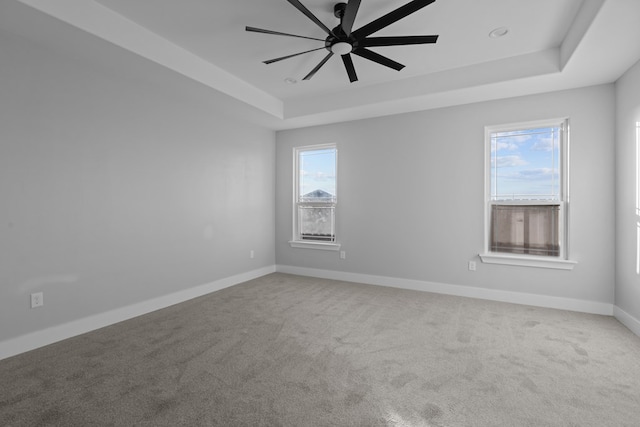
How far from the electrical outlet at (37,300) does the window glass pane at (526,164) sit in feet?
16.3

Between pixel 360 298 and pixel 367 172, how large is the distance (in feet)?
6.34

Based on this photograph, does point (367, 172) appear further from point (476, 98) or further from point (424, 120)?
point (476, 98)

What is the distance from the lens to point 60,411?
1.80 m

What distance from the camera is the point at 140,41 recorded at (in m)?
2.81

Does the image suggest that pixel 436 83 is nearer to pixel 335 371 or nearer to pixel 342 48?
pixel 342 48

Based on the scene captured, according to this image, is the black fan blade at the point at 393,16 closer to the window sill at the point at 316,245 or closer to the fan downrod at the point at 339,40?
the fan downrod at the point at 339,40

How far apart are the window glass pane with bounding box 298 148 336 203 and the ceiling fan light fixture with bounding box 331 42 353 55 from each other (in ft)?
8.05

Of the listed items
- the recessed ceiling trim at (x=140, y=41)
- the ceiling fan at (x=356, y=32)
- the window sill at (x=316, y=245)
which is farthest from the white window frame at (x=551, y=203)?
the recessed ceiling trim at (x=140, y=41)

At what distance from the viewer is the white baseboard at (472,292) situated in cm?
351

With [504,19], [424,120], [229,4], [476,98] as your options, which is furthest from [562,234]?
[229,4]

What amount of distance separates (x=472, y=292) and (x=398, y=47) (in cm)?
315

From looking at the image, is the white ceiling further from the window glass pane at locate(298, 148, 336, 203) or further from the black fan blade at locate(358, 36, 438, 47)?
the window glass pane at locate(298, 148, 336, 203)

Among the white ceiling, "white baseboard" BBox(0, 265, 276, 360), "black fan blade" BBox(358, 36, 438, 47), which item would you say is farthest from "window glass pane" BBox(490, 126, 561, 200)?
"white baseboard" BBox(0, 265, 276, 360)

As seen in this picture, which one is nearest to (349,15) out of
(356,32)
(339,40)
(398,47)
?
(356,32)
